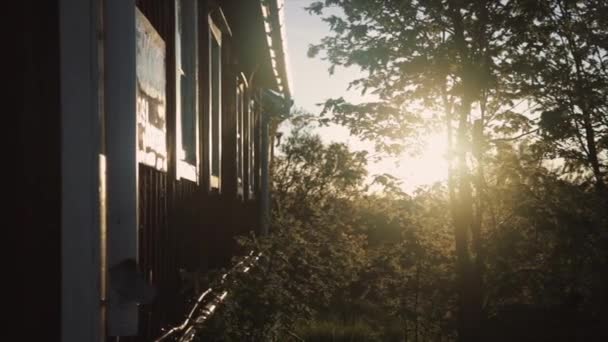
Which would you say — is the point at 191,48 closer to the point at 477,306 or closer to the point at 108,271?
the point at 108,271

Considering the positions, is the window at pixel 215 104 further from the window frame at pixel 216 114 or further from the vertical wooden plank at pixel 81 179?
the vertical wooden plank at pixel 81 179

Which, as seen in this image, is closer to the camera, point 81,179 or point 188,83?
point 81,179

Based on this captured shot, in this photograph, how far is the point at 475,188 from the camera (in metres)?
13.0

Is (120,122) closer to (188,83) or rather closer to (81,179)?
(81,179)

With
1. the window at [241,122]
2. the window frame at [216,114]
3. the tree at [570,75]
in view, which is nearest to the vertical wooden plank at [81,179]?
the window frame at [216,114]

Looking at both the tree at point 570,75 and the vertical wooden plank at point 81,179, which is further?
the tree at point 570,75

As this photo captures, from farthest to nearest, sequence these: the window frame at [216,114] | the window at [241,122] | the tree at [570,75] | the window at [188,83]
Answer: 1. the tree at [570,75]
2. the window at [241,122]
3. the window frame at [216,114]
4. the window at [188,83]

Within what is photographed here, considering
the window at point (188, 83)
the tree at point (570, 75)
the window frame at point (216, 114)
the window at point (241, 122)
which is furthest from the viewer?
the tree at point (570, 75)

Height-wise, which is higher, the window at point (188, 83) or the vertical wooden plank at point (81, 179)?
the window at point (188, 83)

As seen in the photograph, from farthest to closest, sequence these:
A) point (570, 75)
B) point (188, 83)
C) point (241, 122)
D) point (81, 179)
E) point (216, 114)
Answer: point (570, 75) < point (241, 122) < point (216, 114) < point (188, 83) < point (81, 179)

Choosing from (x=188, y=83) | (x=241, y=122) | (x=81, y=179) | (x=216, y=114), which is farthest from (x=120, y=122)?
(x=241, y=122)

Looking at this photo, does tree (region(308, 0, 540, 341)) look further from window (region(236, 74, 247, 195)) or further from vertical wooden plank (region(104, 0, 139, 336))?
vertical wooden plank (region(104, 0, 139, 336))

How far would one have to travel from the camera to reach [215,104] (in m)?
5.90

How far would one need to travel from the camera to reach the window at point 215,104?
565 centimetres
